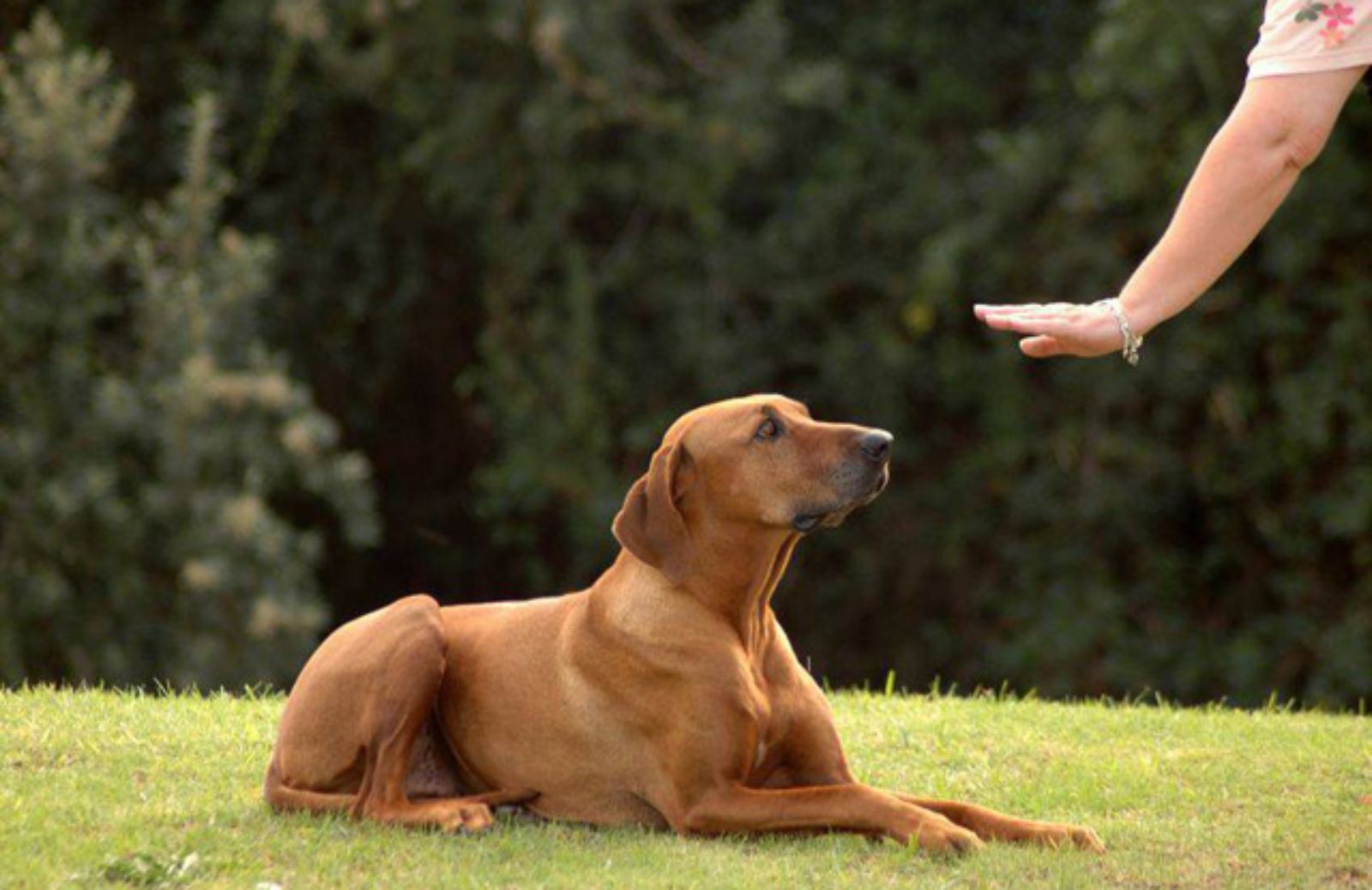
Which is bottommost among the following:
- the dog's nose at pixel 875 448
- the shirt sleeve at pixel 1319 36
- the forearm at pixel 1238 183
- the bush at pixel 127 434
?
the bush at pixel 127 434

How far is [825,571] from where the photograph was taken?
637 inches

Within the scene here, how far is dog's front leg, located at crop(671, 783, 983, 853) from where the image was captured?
549 cm

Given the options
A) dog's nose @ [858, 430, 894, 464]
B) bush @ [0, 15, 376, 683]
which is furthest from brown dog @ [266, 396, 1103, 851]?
bush @ [0, 15, 376, 683]

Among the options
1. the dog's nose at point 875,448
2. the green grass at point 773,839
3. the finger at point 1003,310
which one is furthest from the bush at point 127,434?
the finger at point 1003,310

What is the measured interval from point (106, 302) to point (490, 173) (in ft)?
10.1

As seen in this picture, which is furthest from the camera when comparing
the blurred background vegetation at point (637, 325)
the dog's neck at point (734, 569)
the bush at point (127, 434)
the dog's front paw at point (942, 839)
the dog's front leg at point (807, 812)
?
the blurred background vegetation at point (637, 325)

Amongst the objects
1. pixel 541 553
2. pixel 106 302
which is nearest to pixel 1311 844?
pixel 106 302

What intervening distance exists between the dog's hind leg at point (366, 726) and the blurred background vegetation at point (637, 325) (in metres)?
7.46

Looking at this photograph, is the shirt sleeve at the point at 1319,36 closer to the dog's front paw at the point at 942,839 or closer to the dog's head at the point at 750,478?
the dog's head at the point at 750,478

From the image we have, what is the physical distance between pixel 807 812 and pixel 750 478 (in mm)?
887

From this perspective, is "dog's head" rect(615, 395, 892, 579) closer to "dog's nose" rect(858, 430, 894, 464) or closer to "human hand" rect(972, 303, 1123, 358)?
"dog's nose" rect(858, 430, 894, 464)

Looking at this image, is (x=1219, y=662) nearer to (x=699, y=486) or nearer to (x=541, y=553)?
(x=541, y=553)

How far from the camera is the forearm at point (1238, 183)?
5.05 meters

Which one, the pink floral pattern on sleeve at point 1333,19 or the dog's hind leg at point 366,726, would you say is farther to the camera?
the dog's hind leg at point 366,726
